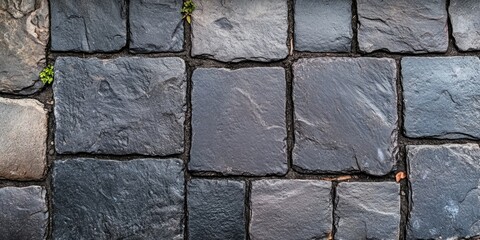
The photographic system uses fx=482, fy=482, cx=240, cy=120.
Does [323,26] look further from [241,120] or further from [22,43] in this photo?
[22,43]

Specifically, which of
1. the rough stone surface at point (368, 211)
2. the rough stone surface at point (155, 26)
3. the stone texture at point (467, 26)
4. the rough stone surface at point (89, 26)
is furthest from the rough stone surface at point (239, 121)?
the stone texture at point (467, 26)

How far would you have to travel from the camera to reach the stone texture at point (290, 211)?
240cm

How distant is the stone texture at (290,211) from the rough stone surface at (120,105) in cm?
50

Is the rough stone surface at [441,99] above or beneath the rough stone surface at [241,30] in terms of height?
beneath

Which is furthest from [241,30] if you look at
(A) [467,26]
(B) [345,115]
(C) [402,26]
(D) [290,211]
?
(A) [467,26]

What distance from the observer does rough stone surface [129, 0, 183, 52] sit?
2.48 m

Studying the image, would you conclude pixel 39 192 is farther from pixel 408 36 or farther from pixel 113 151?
pixel 408 36

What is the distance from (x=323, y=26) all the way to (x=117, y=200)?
137 cm

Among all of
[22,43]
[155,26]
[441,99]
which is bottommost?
[441,99]

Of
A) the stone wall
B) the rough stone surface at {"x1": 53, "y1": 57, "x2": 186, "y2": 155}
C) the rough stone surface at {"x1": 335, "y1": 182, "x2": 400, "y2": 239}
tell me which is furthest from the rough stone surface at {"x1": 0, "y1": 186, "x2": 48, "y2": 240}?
the rough stone surface at {"x1": 335, "y1": 182, "x2": 400, "y2": 239}

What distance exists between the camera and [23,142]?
243 centimetres

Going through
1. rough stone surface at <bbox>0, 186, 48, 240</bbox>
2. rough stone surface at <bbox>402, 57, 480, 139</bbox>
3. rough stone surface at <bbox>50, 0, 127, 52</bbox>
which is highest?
rough stone surface at <bbox>50, 0, 127, 52</bbox>

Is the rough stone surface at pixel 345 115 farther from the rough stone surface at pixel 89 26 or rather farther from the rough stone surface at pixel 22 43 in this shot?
the rough stone surface at pixel 22 43

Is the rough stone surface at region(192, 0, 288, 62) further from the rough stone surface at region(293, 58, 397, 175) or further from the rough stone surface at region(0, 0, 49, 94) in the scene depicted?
the rough stone surface at region(0, 0, 49, 94)
